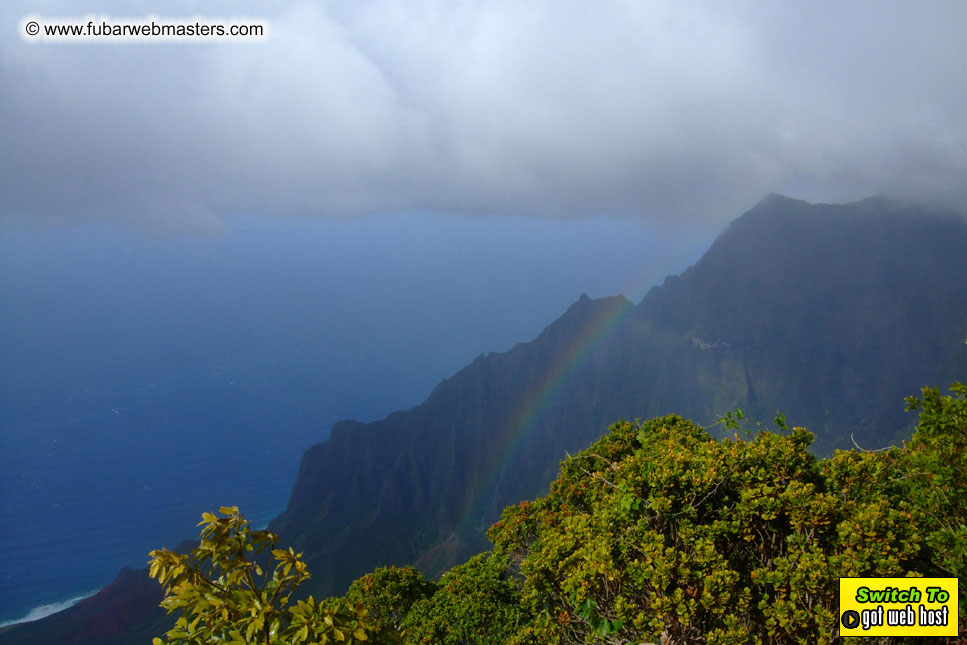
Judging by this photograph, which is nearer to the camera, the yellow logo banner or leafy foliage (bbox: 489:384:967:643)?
the yellow logo banner

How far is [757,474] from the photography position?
7887mm

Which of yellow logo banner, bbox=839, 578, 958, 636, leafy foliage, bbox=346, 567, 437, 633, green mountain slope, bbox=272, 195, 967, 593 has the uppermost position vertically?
green mountain slope, bbox=272, 195, 967, 593

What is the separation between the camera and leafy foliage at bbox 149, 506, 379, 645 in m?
4.48

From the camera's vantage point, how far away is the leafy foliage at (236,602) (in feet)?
14.7

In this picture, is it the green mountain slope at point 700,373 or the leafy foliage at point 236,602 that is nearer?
the leafy foliage at point 236,602

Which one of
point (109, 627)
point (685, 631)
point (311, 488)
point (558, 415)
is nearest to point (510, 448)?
point (558, 415)

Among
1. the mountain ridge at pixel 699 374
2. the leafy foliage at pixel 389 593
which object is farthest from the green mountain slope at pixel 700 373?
the leafy foliage at pixel 389 593

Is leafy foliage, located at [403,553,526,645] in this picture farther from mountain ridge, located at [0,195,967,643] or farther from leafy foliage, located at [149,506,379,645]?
mountain ridge, located at [0,195,967,643]

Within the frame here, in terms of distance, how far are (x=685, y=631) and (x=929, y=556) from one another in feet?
12.2

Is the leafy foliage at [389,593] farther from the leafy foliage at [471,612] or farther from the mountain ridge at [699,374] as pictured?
the mountain ridge at [699,374]

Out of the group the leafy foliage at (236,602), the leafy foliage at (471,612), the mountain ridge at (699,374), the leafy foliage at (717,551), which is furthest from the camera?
the mountain ridge at (699,374)

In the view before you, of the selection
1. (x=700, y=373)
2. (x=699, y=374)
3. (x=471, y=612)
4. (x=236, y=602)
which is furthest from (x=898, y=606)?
(x=700, y=373)

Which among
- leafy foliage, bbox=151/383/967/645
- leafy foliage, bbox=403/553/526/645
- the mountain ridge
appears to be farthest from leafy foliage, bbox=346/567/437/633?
the mountain ridge

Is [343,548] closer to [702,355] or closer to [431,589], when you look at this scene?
[431,589]
